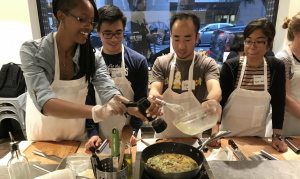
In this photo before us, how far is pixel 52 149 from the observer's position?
136cm

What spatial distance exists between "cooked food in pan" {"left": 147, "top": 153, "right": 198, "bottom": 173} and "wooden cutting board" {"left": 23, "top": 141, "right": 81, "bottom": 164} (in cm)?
64

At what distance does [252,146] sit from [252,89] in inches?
17.7

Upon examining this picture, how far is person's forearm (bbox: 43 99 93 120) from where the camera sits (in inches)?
41.7

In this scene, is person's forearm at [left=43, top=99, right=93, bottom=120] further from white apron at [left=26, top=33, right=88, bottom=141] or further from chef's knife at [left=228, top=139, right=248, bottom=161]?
chef's knife at [left=228, top=139, right=248, bottom=161]

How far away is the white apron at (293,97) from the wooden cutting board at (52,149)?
1.77 metres

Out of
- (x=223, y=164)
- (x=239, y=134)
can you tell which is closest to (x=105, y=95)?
(x=223, y=164)

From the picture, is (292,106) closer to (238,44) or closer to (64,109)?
(238,44)

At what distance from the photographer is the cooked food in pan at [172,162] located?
91cm

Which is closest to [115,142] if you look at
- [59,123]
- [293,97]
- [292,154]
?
[59,123]

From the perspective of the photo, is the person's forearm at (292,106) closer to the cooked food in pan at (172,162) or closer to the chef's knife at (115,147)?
the cooked food in pan at (172,162)

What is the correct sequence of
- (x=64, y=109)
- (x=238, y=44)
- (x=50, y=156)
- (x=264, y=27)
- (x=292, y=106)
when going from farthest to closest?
(x=238, y=44)
(x=292, y=106)
(x=264, y=27)
(x=50, y=156)
(x=64, y=109)

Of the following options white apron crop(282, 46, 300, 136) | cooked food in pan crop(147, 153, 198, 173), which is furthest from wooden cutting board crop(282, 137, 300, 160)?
cooked food in pan crop(147, 153, 198, 173)

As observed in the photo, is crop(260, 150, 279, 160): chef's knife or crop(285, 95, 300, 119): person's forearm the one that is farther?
crop(285, 95, 300, 119): person's forearm

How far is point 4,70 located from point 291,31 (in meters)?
3.61
